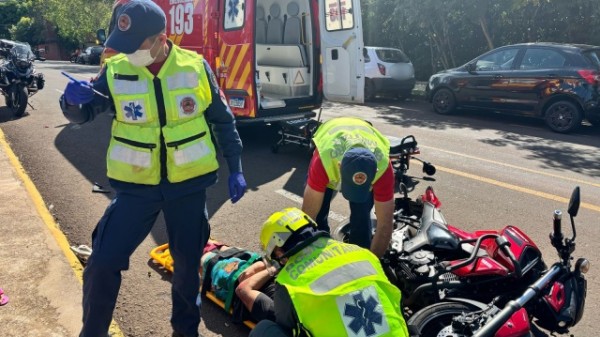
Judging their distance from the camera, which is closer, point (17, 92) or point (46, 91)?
point (17, 92)

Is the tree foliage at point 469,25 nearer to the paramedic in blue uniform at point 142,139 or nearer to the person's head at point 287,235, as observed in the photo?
the paramedic in blue uniform at point 142,139

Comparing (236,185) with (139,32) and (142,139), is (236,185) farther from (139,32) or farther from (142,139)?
(139,32)

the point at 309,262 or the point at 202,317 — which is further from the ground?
the point at 309,262

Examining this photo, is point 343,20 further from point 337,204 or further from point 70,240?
point 70,240

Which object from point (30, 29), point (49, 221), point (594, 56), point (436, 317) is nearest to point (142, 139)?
point (436, 317)

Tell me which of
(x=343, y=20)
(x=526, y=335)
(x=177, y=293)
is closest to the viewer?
(x=526, y=335)

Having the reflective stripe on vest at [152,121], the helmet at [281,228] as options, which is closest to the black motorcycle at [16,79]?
the reflective stripe on vest at [152,121]

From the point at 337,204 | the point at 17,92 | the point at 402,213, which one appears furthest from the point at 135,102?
the point at 17,92

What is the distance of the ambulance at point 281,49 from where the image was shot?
270 inches

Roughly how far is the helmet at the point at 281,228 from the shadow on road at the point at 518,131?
5.87 meters

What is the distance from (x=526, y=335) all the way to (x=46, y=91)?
1505 centimetres

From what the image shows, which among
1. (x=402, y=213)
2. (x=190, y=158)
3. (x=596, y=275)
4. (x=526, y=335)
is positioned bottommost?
Result: (x=596, y=275)

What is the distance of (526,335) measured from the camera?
2236 mm

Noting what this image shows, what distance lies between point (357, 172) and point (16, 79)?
32.2 ft
